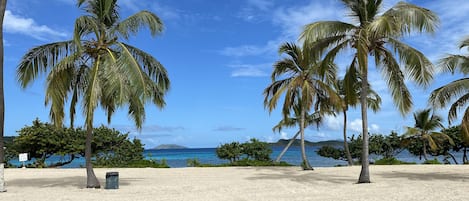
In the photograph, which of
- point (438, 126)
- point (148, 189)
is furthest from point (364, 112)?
point (438, 126)

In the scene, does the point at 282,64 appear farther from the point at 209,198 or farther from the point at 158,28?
the point at 209,198

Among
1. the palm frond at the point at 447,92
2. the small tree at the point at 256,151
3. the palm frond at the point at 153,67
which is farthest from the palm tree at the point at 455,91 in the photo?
the small tree at the point at 256,151

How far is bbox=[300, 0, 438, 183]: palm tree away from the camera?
12.3m

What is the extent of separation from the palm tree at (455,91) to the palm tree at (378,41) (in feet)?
3.31

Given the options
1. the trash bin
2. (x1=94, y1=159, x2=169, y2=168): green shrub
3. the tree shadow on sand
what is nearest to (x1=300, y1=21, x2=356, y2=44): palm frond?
the trash bin

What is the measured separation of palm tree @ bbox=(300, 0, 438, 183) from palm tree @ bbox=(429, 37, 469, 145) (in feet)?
3.31

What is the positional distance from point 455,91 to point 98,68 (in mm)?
10742

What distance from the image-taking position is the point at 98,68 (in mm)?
11922

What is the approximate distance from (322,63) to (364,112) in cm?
202

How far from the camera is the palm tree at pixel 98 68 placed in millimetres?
11281

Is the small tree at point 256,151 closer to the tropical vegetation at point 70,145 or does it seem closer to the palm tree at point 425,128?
the tropical vegetation at point 70,145

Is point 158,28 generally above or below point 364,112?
above

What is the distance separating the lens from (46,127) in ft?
85.5

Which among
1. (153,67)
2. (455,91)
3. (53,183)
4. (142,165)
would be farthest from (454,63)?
(142,165)
